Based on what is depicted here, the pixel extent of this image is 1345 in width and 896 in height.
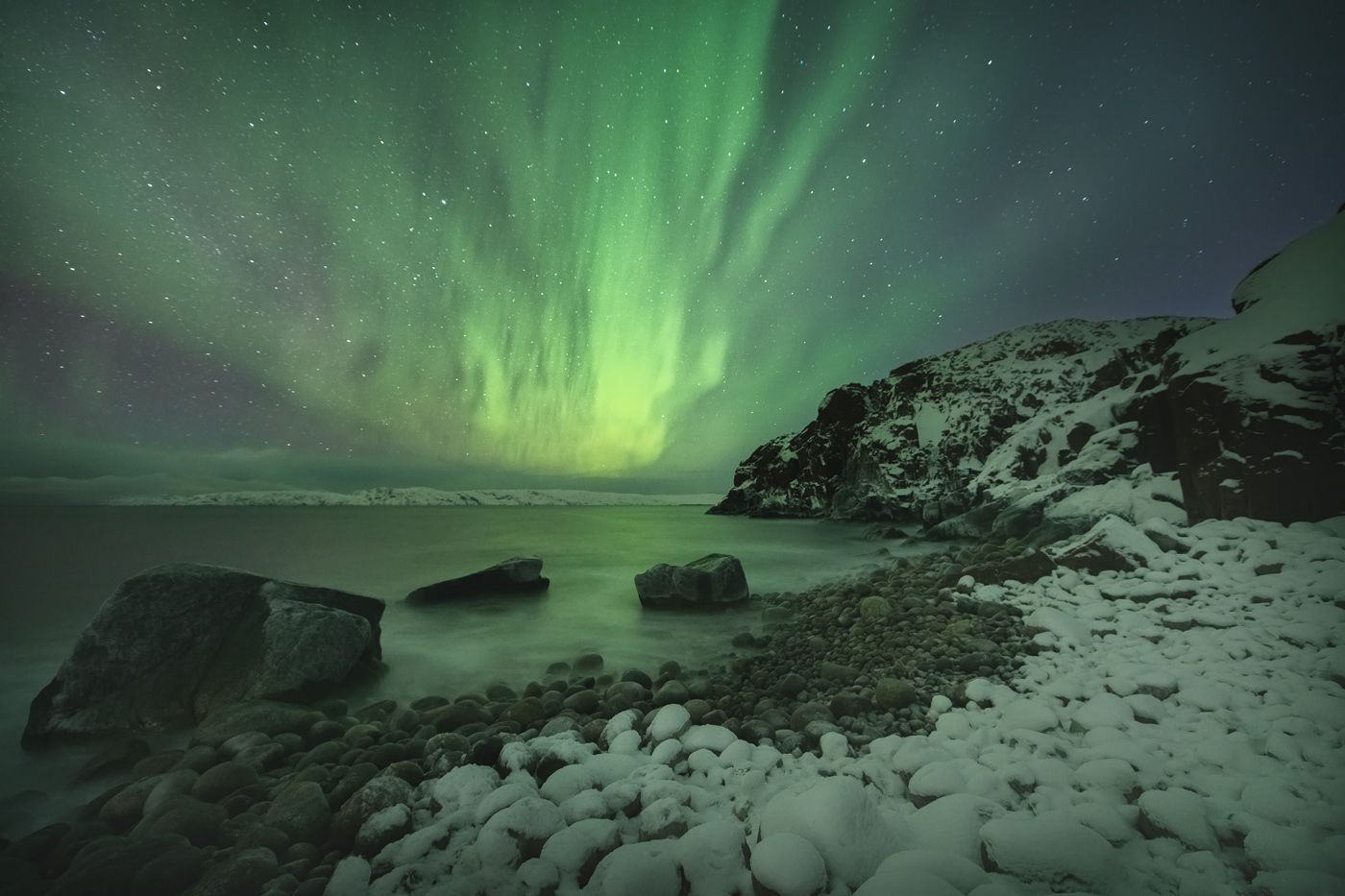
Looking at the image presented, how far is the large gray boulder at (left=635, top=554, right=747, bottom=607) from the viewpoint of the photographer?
11312 mm

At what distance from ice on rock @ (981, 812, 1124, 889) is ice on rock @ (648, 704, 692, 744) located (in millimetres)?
2567

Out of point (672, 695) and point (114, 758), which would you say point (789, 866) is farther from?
point (114, 758)

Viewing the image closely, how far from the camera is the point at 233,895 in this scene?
2764mm

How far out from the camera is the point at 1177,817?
2479 millimetres

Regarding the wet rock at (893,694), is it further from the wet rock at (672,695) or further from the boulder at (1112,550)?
the boulder at (1112,550)

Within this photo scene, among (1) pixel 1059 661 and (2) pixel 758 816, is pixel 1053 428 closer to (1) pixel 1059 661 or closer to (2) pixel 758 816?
(1) pixel 1059 661

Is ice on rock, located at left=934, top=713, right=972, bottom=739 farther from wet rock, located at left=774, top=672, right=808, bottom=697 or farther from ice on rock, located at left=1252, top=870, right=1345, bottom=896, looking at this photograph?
ice on rock, located at left=1252, top=870, right=1345, bottom=896

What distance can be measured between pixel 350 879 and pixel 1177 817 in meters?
4.75

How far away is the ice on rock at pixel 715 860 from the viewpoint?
2.46 meters

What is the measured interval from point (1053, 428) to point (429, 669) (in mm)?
31621

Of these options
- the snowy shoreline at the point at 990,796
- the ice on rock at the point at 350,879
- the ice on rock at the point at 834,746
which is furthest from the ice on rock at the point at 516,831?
the ice on rock at the point at 834,746

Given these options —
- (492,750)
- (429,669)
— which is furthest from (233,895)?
(429,669)

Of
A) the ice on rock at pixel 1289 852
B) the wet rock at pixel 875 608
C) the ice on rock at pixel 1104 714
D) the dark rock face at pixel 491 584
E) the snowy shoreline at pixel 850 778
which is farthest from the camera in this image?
the dark rock face at pixel 491 584

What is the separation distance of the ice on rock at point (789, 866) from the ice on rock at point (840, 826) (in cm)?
11
